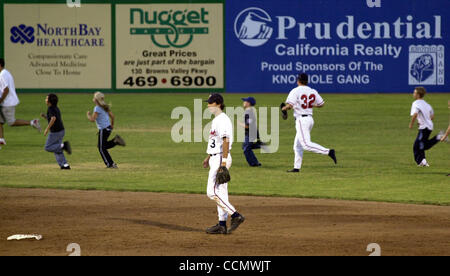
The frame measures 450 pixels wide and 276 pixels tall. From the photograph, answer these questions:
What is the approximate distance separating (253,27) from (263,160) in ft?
55.3

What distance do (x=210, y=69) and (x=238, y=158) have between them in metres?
16.1

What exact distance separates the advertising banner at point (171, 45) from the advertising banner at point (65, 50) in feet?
2.46

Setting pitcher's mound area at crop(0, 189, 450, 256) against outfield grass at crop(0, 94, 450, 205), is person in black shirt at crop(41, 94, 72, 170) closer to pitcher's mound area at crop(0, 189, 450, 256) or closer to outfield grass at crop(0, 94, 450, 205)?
outfield grass at crop(0, 94, 450, 205)

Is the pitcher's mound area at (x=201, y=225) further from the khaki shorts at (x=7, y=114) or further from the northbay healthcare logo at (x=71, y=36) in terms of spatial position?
the northbay healthcare logo at (x=71, y=36)

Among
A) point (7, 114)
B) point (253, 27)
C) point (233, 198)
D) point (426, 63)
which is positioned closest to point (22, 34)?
point (253, 27)

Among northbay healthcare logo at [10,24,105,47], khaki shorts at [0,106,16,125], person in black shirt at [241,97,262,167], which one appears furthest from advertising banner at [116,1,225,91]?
person in black shirt at [241,97,262,167]

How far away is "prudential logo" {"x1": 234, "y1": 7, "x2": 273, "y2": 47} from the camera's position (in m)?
34.8

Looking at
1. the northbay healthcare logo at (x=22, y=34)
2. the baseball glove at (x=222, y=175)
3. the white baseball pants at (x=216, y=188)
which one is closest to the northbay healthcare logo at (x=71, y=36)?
the northbay healthcare logo at (x=22, y=34)

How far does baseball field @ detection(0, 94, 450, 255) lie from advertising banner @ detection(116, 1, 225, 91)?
9999 mm

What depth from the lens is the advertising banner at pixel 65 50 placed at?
35.1 m

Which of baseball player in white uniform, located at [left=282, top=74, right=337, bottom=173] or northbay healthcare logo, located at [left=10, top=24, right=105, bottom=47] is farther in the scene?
northbay healthcare logo, located at [left=10, top=24, right=105, bottom=47]

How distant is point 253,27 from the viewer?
1378 inches

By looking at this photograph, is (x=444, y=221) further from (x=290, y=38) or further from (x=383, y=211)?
(x=290, y=38)
